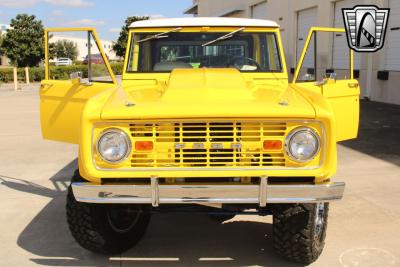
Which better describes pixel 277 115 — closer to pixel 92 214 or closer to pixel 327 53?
pixel 92 214

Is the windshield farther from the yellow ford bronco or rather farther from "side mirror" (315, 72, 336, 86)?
the yellow ford bronco

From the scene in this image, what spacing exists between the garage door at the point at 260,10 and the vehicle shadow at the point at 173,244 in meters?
Result: 21.0

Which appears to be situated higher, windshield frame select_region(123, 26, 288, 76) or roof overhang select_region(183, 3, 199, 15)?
roof overhang select_region(183, 3, 199, 15)

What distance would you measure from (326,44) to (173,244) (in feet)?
48.6

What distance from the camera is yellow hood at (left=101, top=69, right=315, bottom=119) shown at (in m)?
3.19

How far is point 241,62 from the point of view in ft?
15.9

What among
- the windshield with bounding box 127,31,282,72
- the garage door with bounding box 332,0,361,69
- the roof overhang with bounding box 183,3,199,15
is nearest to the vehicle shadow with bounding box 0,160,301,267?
the windshield with bounding box 127,31,282,72

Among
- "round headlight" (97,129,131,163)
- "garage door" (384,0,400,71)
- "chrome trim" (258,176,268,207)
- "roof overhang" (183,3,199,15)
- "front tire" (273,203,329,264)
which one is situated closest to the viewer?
"chrome trim" (258,176,268,207)

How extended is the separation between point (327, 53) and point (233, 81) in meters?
14.4

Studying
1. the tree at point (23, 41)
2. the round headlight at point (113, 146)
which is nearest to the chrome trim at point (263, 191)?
the round headlight at point (113, 146)

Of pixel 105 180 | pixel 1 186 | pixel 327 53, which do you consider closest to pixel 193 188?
pixel 105 180

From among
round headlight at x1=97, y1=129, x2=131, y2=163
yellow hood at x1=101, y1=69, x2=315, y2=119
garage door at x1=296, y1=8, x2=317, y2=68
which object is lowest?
round headlight at x1=97, y1=129, x2=131, y2=163

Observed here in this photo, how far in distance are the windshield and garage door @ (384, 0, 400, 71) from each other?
10214 millimetres

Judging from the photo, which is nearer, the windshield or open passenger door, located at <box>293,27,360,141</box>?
open passenger door, located at <box>293,27,360,141</box>
